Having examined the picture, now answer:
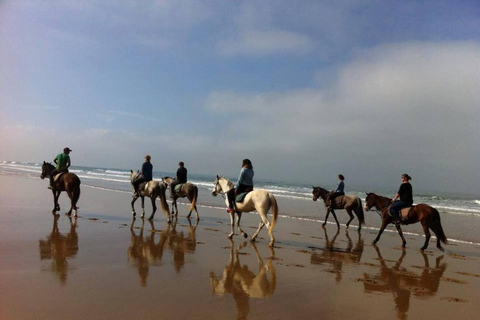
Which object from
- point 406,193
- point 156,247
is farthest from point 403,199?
point 156,247

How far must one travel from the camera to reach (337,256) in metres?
8.38

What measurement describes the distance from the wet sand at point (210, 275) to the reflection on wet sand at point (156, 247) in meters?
0.02

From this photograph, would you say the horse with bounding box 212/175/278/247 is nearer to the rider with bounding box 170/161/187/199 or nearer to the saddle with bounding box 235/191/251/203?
the saddle with bounding box 235/191/251/203

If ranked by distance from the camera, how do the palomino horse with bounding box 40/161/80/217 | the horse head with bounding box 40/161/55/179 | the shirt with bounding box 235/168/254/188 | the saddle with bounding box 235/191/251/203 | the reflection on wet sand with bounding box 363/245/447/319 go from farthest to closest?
the horse head with bounding box 40/161/55/179, the palomino horse with bounding box 40/161/80/217, the shirt with bounding box 235/168/254/188, the saddle with bounding box 235/191/251/203, the reflection on wet sand with bounding box 363/245/447/319

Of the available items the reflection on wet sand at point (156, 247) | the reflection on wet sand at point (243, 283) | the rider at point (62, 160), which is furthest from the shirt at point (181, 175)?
the reflection on wet sand at point (243, 283)

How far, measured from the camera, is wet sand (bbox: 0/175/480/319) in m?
4.26

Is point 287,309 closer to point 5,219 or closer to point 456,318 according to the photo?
point 456,318

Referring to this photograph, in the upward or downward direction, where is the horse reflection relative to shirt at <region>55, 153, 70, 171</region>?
downward

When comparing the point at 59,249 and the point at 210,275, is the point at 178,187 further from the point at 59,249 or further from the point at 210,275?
the point at 210,275

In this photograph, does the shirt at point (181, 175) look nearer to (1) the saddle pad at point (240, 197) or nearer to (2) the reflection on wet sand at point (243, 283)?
(1) the saddle pad at point (240, 197)

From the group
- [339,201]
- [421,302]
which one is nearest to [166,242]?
[421,302]

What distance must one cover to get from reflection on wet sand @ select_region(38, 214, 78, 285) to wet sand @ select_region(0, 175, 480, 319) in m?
0.02

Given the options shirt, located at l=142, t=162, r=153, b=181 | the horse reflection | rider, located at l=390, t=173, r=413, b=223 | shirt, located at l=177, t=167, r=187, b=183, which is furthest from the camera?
shirt, located at l=177, t=167, r=187, b=183

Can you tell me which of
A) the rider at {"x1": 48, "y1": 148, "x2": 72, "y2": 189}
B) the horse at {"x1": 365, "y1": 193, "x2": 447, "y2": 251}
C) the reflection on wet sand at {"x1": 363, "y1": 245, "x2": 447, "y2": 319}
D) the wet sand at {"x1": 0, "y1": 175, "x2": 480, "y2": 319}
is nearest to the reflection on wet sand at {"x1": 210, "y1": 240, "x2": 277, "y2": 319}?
the wet sand at {"x1": 0, "y1": 175, "x2": 480, "y2": 319}
